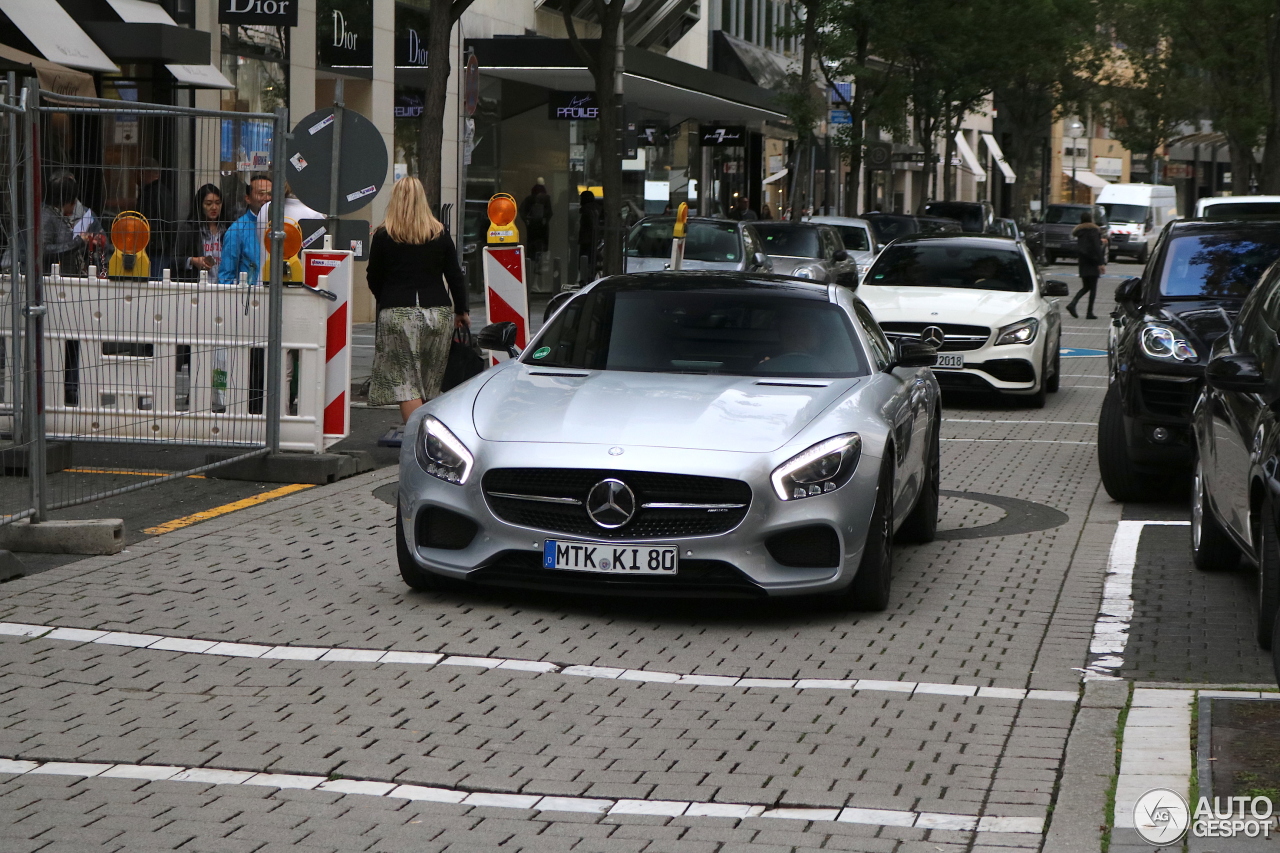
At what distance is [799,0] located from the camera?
132 feet

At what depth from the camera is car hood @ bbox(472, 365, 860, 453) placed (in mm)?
7242

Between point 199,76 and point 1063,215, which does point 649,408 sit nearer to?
point 199,76

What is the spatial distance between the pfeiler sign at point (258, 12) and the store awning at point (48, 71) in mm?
3221

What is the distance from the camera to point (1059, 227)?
2544 inches

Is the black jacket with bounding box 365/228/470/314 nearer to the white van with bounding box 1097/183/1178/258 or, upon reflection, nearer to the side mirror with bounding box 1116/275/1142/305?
the side mirror with bounding box 1116/275/1142/305

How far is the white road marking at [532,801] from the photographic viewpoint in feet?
15.7

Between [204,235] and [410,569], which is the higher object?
[204,235]

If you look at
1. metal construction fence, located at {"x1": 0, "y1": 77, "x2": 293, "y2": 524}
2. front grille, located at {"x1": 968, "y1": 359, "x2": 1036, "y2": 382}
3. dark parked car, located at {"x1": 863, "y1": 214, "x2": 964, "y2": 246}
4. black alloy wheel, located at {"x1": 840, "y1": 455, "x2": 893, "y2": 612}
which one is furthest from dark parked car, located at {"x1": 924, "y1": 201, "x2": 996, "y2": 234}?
black alloy wheel, located at {"x1": 840, "y1": 455, "x2": 893, "y2": 612}

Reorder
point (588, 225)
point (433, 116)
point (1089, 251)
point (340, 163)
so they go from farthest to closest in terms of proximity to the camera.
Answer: point (588, 225) < point (1089, 251) < point (433, 116) < point (340, 163)

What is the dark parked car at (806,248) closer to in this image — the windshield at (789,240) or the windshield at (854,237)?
the windshield at (789,240)

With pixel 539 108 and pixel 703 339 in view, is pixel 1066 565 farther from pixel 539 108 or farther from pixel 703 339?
pixel 539 108

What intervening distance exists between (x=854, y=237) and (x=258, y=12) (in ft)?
47.6

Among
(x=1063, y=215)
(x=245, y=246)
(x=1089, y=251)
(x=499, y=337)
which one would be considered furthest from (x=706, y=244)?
(x=1063, y=215)

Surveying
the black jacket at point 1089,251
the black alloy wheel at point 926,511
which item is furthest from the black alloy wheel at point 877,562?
the black jacket at point 1089,251
